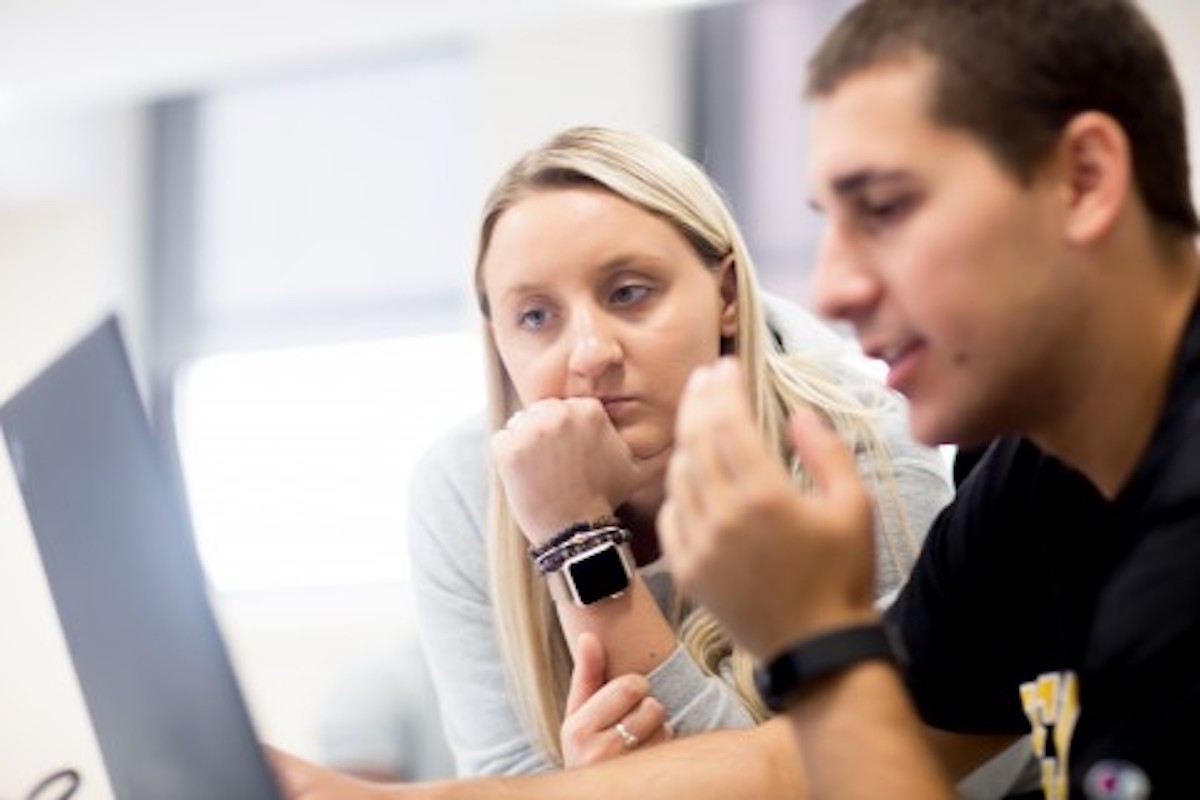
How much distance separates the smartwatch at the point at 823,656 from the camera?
0.77 m

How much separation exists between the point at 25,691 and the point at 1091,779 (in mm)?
3678

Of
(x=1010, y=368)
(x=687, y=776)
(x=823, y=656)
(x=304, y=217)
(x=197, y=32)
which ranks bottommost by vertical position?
(x=687, y=776)

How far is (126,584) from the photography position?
2.81 feet

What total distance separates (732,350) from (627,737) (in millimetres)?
489

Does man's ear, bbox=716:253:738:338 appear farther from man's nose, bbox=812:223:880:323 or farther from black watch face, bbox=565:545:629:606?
man's nose, bbox=812:223:880:323

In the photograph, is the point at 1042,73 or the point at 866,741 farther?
the point at 1042,73

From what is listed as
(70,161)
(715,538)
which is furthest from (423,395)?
(715,538)

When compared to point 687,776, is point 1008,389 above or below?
above

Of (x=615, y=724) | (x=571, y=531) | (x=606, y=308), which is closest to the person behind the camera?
(x=615, y=724)

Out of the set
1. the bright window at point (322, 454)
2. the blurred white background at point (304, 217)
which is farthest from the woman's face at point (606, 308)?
the bright window at point (322, 454)

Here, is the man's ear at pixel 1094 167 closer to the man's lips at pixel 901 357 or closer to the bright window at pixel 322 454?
the man's lips at pixel 901 357

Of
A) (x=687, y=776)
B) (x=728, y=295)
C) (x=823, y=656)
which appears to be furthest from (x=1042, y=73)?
(x=728, y=295)

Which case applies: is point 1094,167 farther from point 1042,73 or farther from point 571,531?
point 571,531

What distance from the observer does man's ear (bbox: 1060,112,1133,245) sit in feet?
2.84
